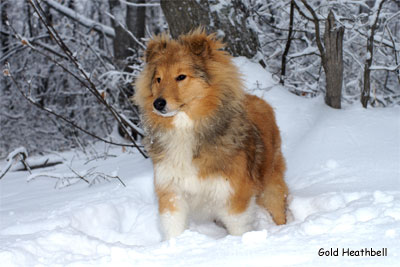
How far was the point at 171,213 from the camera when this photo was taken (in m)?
3.43

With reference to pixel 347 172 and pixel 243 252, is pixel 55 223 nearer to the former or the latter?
pixel 243 252

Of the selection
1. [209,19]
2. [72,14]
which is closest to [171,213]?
[209,19]

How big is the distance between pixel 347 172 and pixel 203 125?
1630 millimetres

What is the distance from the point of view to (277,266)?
2.44 m

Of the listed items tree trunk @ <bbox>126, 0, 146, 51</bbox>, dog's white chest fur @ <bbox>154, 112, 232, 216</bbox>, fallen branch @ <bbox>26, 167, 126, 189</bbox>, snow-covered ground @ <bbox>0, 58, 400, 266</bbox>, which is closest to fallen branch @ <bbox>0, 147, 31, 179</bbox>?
snow-covered ground @ <bbox>0, 58, 400, 266</bbox>

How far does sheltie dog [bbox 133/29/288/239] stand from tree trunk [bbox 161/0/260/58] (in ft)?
5.75

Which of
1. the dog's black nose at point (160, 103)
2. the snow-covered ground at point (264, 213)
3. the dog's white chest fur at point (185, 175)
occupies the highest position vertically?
the dog's black nose at point (160, 103)

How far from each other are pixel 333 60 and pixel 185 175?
→ 9.90ft

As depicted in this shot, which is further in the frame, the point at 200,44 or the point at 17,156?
the point at 17,156

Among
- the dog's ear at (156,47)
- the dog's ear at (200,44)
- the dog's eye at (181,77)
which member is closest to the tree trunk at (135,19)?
the dog's ear at (156,47)

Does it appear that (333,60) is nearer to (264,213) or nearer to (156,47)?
(264,213)

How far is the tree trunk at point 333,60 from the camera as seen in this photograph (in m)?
5.42

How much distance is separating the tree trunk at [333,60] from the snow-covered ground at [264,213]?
0.55 ft

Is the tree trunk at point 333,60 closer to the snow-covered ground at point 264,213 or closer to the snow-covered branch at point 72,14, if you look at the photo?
the snow-covered ground at point 264,213
